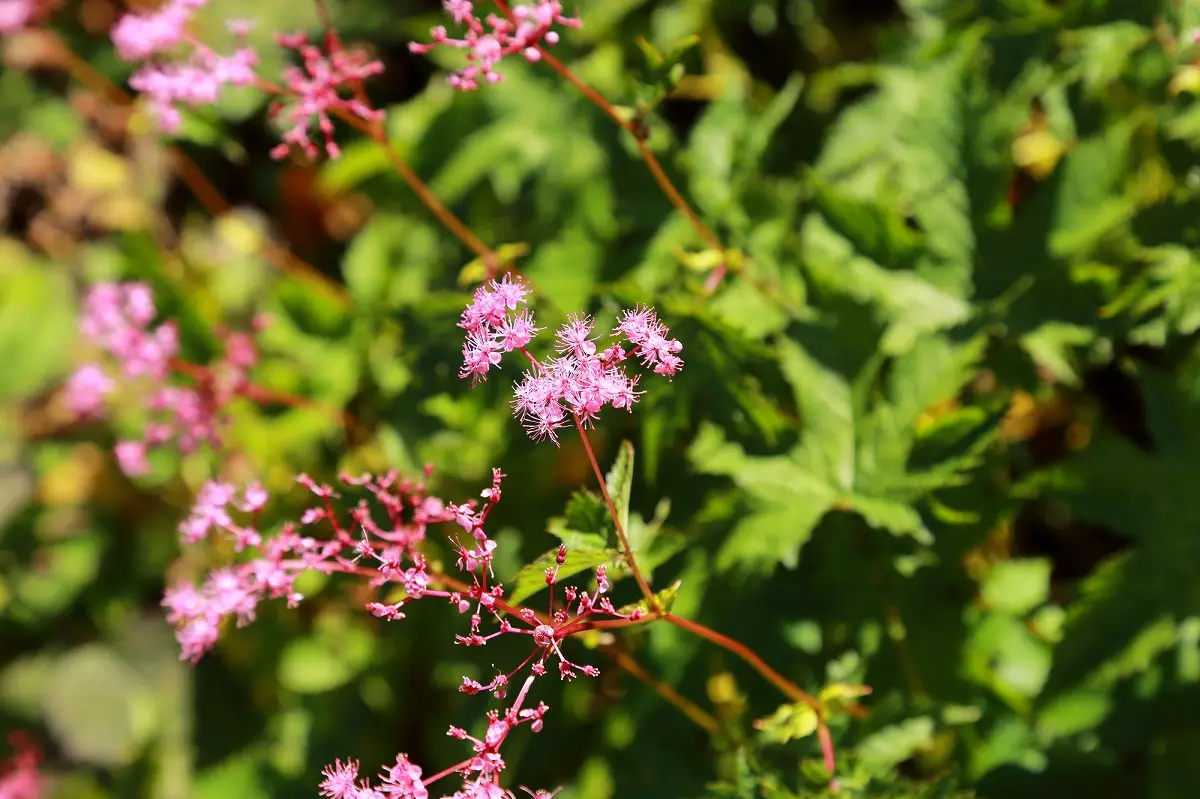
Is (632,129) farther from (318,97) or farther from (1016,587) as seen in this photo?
(1016,587)

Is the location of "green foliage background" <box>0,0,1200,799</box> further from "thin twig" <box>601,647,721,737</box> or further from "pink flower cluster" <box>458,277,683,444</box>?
"pink flower cluster" <box>458,277,683,444</box>

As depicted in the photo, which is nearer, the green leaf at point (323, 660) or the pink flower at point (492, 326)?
the pink flower at point (492, 326)

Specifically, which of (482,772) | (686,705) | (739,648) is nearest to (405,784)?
(482,772)

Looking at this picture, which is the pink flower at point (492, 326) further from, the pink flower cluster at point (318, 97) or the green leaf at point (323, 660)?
the green leaf at point (323, 660)

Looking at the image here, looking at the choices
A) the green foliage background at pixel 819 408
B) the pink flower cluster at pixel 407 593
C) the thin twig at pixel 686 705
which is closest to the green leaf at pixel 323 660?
the green foliage background at pixel 819 408

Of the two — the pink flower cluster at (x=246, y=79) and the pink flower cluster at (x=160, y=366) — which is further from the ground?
the pink flower cluster at (x=246, y=79)

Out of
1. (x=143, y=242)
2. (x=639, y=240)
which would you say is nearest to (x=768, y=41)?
(x=639, y=240)
